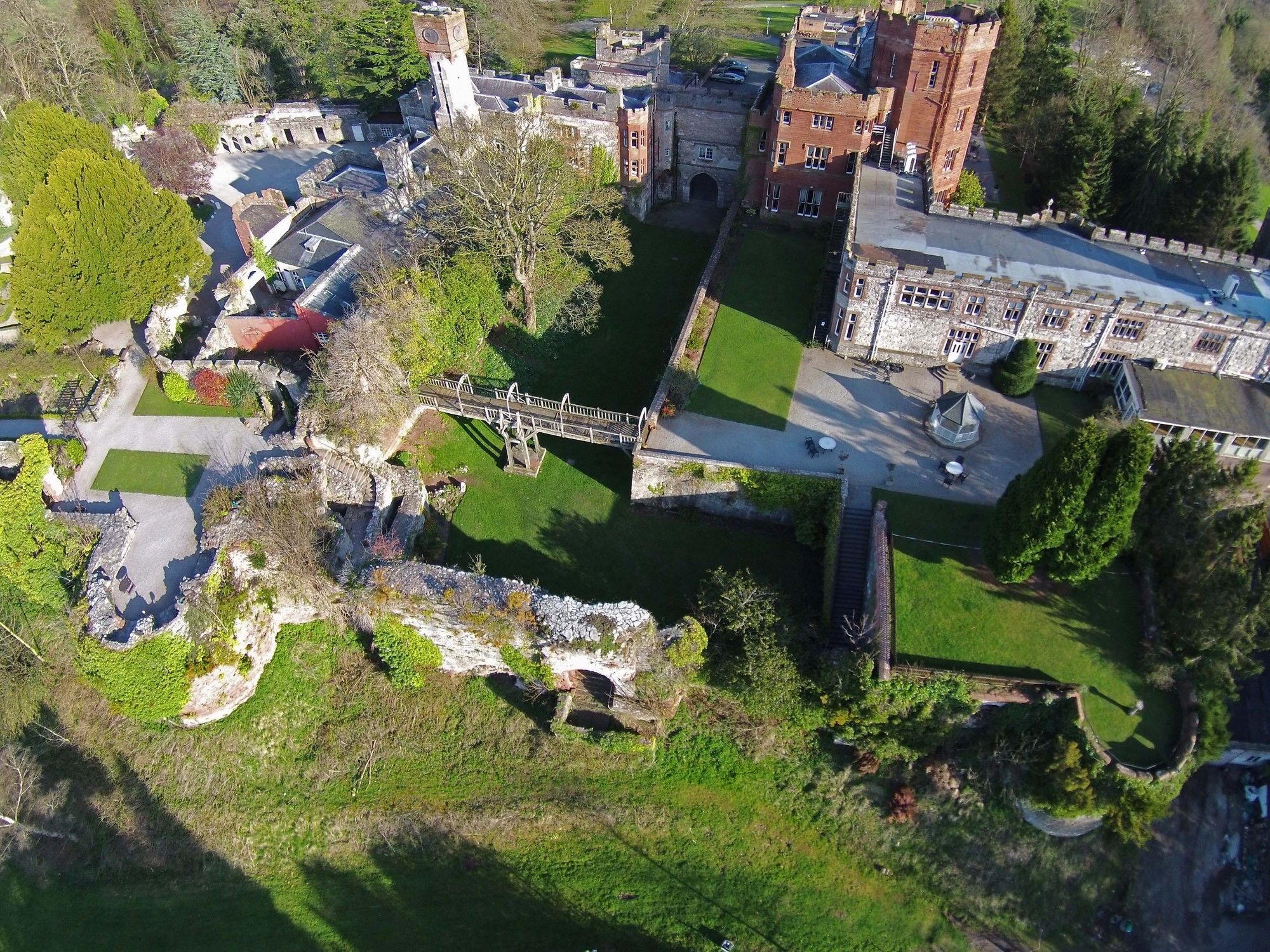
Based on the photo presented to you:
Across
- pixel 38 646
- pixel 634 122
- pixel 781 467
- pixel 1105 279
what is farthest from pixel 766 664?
pixel 634 122

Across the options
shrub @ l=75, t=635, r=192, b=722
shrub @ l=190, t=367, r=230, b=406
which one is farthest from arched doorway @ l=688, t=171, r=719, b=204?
shrub @ l=75, t=635, r=192, b=722

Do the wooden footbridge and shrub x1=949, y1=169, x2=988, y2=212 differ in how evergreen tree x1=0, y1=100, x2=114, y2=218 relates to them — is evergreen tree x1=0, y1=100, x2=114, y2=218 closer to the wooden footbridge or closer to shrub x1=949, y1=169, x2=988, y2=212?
the wooden footbridge

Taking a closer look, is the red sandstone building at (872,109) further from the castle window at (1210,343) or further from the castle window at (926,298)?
the castle window at (1210,343)


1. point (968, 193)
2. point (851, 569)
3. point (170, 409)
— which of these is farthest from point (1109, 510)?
point (170, 409)

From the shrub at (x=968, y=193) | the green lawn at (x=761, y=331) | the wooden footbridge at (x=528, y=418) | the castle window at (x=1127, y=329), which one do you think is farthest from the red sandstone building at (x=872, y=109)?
the wooden footbridge at (x=528, y=418)

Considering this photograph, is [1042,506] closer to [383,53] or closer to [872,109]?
[872,109]

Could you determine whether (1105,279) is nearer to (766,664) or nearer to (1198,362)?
(1198,362)
